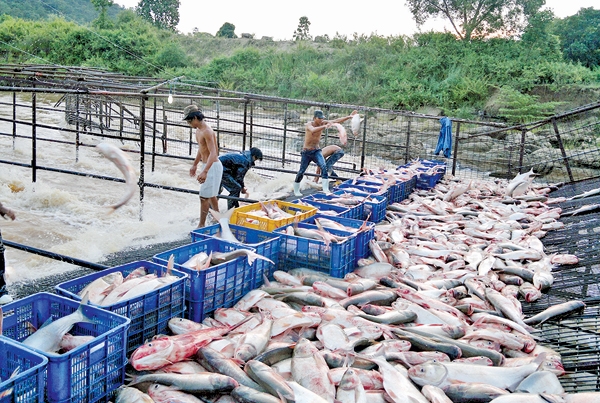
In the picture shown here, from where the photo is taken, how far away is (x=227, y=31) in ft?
171

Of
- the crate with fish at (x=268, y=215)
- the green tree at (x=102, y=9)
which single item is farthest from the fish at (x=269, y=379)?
the green tree at (x=102, y=9)

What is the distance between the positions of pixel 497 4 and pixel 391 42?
6.75 m

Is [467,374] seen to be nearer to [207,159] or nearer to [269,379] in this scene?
[269,379]

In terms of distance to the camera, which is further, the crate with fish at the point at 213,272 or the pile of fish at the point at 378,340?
the crate with fish at the point at 213,272

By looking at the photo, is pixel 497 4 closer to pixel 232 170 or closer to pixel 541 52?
pixel 541 52

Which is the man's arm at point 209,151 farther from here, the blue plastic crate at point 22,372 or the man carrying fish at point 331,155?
the man carrying fish at point 331,155

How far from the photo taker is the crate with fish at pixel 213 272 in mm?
3600

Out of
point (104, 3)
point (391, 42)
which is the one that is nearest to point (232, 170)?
point (391, 42)

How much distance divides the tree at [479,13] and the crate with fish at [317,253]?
94.4 ft

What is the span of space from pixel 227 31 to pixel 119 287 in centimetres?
5229

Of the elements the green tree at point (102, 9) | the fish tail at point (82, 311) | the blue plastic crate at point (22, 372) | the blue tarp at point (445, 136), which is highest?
the green tree at point (102, 9)

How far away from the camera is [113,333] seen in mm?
2686

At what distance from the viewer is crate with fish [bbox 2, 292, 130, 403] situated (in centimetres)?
242

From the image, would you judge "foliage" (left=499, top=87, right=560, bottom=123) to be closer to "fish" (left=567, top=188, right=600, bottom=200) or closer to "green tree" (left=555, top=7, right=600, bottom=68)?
"green tree" (left=555, top=7, right=600, bottom=68)
